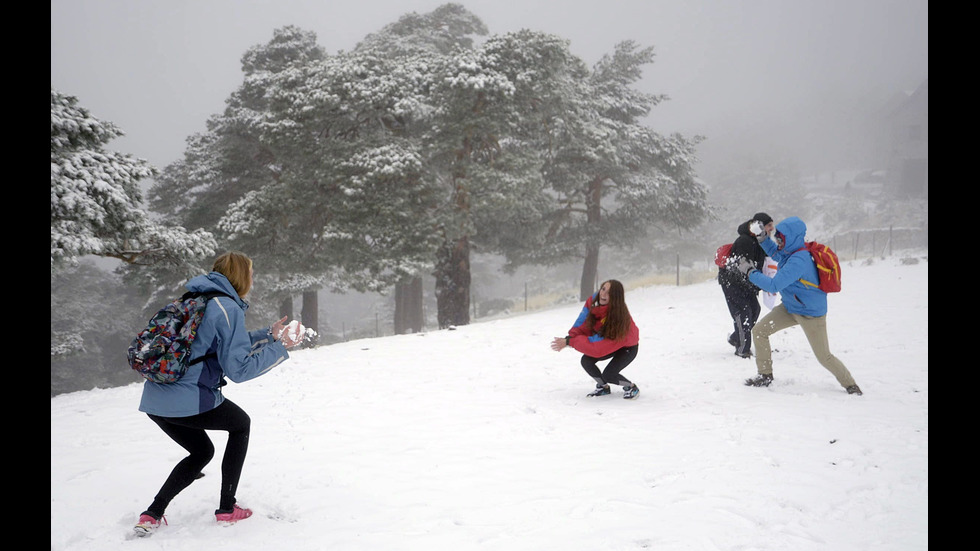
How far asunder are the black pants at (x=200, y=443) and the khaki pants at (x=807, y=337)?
631 cm

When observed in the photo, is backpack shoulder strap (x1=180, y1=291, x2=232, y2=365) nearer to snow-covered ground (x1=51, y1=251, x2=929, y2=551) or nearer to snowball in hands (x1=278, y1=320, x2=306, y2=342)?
snowball in hands (x1=278, y1=320, x2=306, y2=342)

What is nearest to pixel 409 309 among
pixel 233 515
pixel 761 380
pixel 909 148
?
pixel 761 380

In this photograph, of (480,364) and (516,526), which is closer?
(516,526)

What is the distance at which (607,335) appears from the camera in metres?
7.61

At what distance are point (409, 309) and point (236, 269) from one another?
841 inches

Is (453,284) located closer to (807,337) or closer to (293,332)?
(807,337)

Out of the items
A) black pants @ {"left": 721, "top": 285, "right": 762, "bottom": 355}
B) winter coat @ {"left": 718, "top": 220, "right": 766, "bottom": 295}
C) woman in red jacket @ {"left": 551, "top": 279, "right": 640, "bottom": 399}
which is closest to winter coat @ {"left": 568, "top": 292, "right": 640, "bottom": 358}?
woman in red jacket @ {"left": 551, "top": 279, "right": 640, "bottom": 399}

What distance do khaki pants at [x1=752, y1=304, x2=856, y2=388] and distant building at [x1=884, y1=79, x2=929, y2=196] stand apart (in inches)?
2373

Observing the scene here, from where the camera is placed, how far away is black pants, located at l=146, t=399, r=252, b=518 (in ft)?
12.9

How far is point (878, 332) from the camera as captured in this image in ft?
40.5
